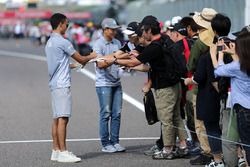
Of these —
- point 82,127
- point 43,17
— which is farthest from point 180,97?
point 43,17

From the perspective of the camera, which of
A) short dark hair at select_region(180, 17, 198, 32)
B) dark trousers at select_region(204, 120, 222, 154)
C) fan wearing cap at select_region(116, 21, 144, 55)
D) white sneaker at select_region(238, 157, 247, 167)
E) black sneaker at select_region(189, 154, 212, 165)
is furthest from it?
fan wearing cap at select_region(116, 21, 144, 55)

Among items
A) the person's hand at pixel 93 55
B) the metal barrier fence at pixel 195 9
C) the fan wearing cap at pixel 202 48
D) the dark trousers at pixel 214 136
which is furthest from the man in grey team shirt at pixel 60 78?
the metal barrier fence at pixel 195 9

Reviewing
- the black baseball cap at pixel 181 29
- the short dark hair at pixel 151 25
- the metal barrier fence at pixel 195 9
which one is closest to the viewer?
the short dark hair at pixel 151 25

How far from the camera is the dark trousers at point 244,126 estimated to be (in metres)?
8.19

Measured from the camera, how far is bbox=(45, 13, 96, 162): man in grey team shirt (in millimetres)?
10023

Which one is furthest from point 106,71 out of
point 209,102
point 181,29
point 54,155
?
point 209,102

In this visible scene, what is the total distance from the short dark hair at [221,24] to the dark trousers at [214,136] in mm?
1140

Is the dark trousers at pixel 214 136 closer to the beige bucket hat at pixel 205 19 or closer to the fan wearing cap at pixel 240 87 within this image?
the fan wearing cap at pixel 240 87

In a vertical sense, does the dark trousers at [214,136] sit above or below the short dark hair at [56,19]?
below

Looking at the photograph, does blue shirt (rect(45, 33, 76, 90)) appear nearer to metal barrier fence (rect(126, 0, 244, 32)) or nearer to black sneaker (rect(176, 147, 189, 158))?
black sneaker (rect(176, 147, 189, 158))

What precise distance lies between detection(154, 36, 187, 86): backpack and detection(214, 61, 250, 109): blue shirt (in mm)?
1708

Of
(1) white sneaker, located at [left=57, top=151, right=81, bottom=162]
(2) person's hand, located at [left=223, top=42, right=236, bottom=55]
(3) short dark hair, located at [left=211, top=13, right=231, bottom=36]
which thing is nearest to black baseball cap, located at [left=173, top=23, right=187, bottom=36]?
(3) short dark hair, located at [left=211, top=13, right=231, bottom=36]

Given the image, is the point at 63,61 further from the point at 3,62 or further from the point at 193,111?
the point at 3,62

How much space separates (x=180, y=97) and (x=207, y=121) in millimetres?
1222
